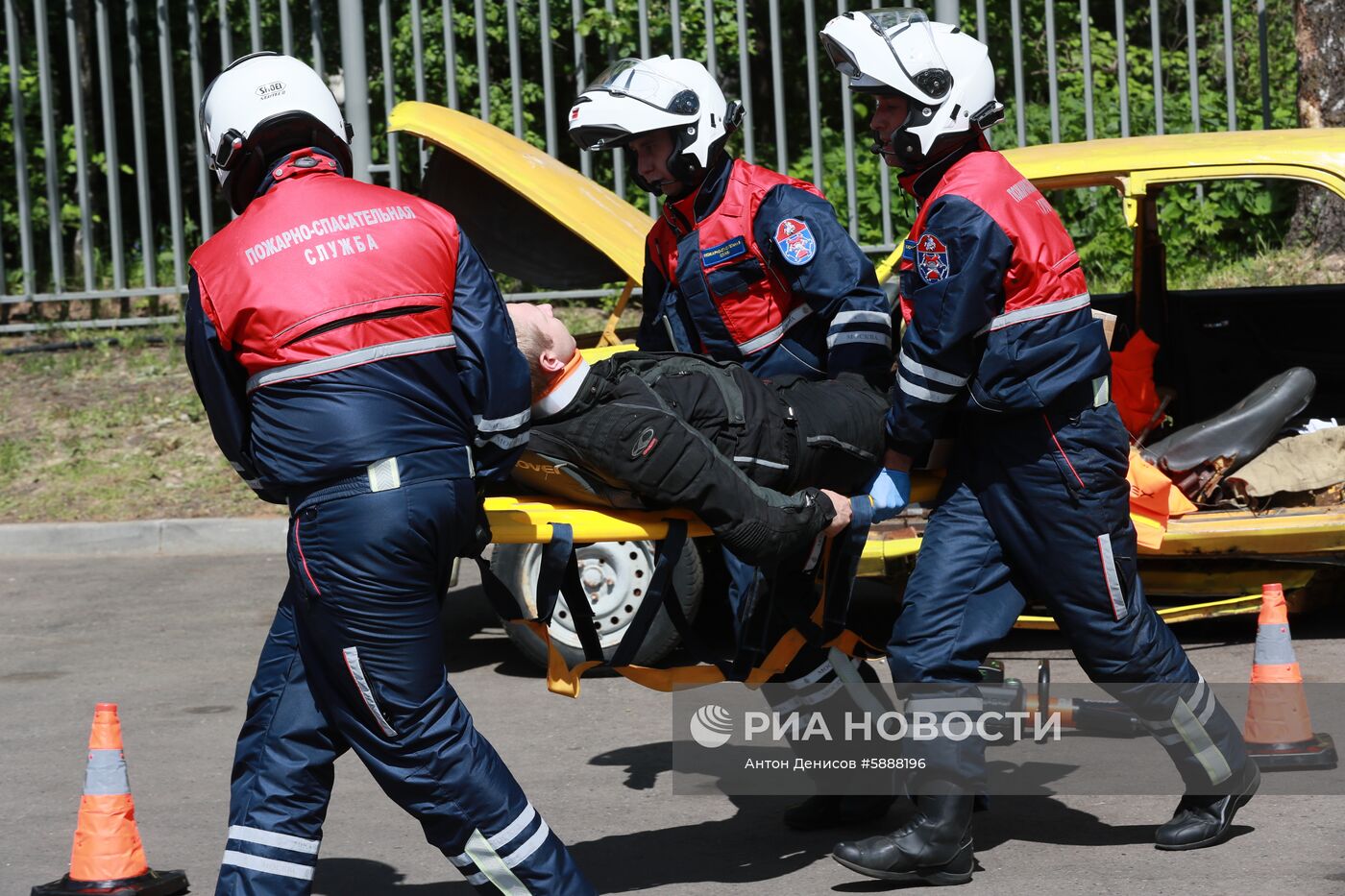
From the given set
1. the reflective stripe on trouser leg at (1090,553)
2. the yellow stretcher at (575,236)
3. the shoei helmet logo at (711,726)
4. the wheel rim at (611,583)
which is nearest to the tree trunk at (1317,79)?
the yellow stretcher at (575,236)

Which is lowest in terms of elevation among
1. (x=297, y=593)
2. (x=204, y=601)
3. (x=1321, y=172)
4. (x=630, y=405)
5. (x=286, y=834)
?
(x=204, y=601)

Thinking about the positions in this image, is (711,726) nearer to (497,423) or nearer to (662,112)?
(662,112)

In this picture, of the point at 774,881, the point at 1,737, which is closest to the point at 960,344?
the point at 774,881

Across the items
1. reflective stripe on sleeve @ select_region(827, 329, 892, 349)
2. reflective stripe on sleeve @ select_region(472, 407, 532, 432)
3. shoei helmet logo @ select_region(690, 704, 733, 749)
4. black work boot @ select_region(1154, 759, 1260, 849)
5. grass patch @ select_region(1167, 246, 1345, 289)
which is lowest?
shoei helmet logo @ select_region(690, 704, 733, 749)

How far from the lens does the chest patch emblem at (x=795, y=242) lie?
4555mm

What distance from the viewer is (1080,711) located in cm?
516

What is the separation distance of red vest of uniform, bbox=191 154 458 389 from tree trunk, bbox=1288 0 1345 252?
857 cm

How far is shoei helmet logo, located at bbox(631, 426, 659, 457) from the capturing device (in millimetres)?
3910

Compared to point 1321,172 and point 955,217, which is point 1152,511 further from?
point 955,217

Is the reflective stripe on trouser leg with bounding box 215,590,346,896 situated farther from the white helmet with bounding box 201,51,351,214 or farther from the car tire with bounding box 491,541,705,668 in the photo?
the car tire with bounding box 491,541,705,668

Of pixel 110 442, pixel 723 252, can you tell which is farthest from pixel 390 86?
pixel 723 252

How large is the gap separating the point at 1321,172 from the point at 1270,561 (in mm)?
1389

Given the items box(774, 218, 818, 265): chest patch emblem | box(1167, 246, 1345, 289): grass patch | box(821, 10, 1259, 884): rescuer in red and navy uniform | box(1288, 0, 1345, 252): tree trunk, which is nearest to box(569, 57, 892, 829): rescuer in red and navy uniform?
box(774, 218, 818, 265): chest patch emblem

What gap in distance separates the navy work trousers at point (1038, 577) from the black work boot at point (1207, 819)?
0.16m
